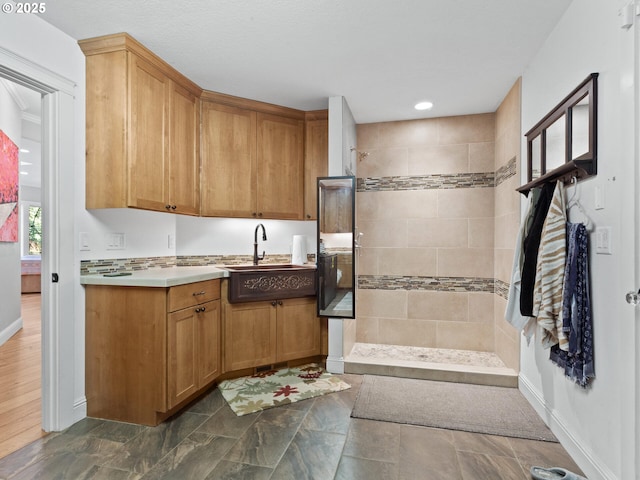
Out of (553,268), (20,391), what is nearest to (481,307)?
(553,268)

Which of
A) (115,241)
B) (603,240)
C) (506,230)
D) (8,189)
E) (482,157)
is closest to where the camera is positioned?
(603,240)

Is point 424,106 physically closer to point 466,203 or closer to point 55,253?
point 466,203

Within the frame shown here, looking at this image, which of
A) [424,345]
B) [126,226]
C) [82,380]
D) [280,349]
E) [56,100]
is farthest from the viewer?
[424,345]

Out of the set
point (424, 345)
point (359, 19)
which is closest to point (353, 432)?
point (424, 345)

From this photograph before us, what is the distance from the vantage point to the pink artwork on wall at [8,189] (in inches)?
148

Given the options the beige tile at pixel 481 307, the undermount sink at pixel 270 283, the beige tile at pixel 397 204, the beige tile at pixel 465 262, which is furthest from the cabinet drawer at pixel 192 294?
the beige tile at pixel 481 307

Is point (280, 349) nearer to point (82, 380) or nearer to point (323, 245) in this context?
point (323, 245)

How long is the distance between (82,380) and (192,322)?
76 centimetres

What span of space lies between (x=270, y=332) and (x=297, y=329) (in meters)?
0.25

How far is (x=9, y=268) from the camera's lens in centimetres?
400

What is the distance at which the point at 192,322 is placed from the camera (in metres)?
2.41

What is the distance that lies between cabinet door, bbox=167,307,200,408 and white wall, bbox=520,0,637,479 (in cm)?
227

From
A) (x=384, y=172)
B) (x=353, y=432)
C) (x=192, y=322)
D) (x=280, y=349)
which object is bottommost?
(x=353, y=432)

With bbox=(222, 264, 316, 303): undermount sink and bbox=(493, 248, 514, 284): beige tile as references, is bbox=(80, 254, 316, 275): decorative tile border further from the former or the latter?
bbox=(493, 248, 514, 284): beige tile
